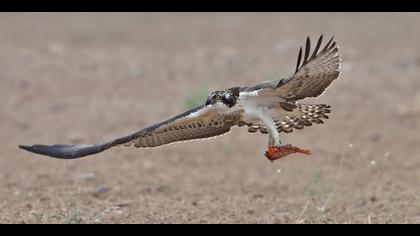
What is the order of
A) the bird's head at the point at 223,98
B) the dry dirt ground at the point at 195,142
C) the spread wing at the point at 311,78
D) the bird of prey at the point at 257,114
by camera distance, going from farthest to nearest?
the dry dirt ground at the point at 195,142, the bird's head at the point at 223,98, the bird of prey at the point at 257,114, the spread wing at the point at 311,78

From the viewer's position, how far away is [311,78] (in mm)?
5773

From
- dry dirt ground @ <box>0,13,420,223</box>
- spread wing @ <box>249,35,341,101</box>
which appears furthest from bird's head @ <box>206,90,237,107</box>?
dry dirt ground @ <box>0,13,420,223</box>

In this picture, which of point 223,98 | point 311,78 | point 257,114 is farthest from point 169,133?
point 311,78

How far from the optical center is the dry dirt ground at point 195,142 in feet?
24.8

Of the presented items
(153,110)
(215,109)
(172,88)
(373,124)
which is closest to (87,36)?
(172,88)

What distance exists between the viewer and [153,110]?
11773 mm

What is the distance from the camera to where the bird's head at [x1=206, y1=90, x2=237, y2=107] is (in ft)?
20.0

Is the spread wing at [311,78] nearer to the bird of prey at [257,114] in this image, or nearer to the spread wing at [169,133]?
the bird of prey at [257,114]

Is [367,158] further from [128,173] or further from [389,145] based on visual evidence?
[128,173]

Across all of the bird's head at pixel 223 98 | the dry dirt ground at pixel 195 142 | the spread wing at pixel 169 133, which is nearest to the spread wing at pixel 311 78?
the bird's head at pixel 223 98

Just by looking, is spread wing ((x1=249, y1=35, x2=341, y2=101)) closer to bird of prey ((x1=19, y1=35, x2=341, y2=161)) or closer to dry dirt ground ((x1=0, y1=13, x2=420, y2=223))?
bird of prey ((x1=19, y1=35, x2=341, y2=161))

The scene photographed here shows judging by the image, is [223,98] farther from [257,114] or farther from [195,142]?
[195,142]

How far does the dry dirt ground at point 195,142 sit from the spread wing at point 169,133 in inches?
23.1

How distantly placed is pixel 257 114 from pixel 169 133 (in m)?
0.74
